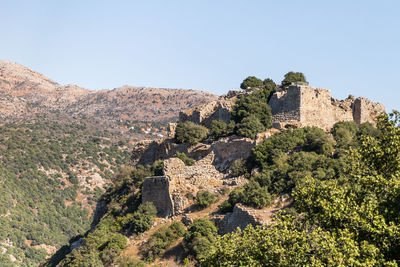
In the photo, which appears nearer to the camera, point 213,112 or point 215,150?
point 215,150

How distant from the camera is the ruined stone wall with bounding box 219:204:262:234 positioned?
29.2 m

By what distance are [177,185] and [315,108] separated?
12607mm

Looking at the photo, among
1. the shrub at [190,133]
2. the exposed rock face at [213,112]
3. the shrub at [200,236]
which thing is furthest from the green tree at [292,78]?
the shrub at [200,236]

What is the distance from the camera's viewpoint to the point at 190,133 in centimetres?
4212

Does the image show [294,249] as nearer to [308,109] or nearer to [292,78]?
[308,109]

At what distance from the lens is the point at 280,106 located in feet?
138

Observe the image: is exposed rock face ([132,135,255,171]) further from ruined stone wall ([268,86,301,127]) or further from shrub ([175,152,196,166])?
ruined stone wall ([268,86,301,127])

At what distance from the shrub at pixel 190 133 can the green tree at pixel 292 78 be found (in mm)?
7705

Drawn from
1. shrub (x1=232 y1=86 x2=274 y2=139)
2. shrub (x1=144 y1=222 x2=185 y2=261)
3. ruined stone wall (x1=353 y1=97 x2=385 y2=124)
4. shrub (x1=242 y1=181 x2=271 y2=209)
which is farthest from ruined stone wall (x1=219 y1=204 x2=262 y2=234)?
ruined stone wall (x1=353 y1=97 x2=385 y2=124)

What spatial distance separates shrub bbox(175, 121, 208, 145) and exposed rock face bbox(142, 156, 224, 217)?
14.4 ft

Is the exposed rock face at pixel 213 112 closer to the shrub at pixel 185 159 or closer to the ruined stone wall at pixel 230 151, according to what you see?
the ruined stone wall at pixel 230 151

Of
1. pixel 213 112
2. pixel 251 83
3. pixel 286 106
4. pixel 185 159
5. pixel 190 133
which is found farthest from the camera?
pixel 251 83

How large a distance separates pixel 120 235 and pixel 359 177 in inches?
789

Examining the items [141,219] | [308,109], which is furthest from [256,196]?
[308,109]
